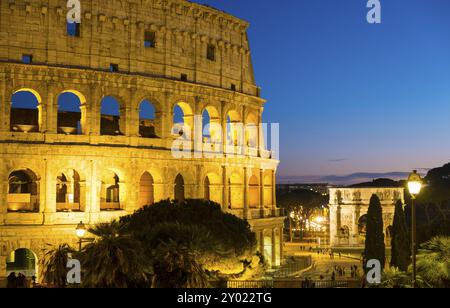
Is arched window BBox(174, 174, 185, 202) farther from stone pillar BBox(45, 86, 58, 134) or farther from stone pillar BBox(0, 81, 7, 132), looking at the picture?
stone pillar BBox(0, 81, 7, 132)

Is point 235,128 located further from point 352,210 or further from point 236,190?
point 352,210

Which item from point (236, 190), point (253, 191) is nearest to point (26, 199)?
point (236, 190)

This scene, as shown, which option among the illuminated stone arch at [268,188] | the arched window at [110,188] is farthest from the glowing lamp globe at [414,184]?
the illuminated stone arch at [268,188]

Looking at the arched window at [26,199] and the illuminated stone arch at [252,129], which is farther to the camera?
the illuminated stone arch at [252,129]

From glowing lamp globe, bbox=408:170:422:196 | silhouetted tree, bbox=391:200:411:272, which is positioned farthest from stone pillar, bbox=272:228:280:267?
glowing lamp globe, bbox=408:170:422:196

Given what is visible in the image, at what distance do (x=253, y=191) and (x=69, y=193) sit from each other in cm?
1216

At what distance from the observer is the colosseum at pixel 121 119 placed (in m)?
30.6

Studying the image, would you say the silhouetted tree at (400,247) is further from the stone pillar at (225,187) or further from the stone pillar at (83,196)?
the stone pillar at (83,196)

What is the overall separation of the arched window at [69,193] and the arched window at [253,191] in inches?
454

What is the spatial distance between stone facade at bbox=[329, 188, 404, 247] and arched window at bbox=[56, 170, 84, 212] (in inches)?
1470

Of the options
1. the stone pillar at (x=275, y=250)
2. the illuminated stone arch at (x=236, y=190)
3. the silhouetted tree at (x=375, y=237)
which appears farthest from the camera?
the stone pillar at (x=275, y=250)
